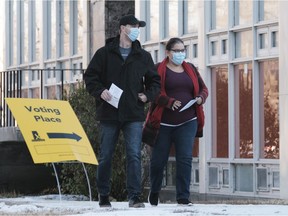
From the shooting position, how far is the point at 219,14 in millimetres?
19562

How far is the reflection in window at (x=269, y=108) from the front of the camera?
58.6 ft

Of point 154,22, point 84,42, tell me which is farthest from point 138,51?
point 84,42

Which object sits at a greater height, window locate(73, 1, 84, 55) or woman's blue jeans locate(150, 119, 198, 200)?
window locate(73, 1, 84, 55)

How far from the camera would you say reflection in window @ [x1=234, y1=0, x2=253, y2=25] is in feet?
61.0

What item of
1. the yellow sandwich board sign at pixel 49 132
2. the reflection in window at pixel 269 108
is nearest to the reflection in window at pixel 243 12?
the reflection in window at pixel 269 108

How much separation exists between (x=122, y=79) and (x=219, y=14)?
7.99 m

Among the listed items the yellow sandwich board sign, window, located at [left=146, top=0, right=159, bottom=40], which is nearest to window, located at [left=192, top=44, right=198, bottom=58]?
window, located at [left=146, top=0, right=159, bottom=40]

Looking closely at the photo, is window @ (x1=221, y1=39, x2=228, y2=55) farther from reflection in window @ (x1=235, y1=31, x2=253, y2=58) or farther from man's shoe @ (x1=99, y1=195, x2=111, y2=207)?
man's shoe @ (x1=99, y1=195, x2=111, y2=207)

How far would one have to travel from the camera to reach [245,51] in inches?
738

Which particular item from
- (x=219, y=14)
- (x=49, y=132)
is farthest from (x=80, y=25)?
(x=49, y=132)

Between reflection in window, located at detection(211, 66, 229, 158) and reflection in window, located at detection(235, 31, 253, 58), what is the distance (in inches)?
18.8

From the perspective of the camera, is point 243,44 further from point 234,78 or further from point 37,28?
point 37,28

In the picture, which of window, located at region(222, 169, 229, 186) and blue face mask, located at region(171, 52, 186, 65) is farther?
window, located at region(222, 169, 229, 186)

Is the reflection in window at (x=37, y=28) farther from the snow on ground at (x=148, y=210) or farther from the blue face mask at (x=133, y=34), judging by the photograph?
the blue face mask at (x=133, y=34)
